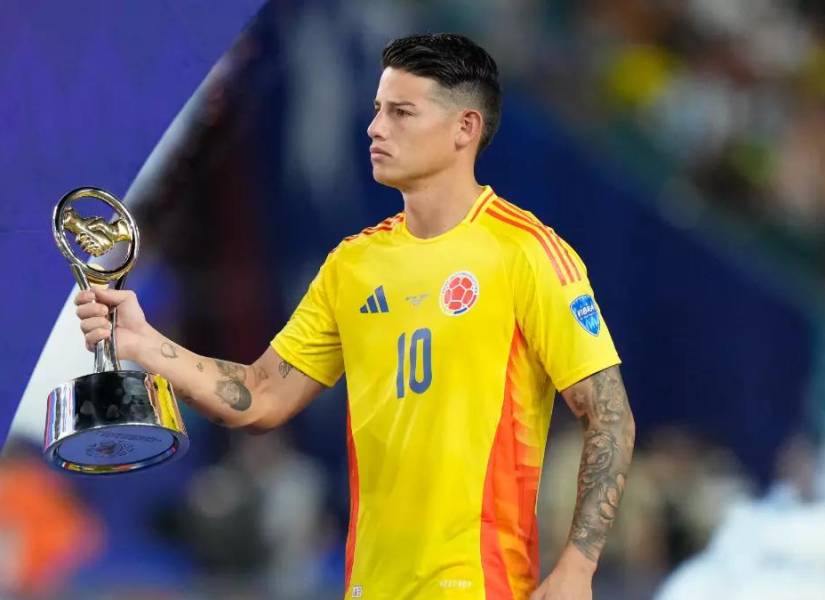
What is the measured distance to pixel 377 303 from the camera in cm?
280

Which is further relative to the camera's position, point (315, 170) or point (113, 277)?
point (315, 170)

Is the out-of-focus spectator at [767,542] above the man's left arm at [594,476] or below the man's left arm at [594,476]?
below

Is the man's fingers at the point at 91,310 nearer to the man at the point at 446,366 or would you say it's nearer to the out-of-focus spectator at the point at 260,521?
the man at the point at 446,366

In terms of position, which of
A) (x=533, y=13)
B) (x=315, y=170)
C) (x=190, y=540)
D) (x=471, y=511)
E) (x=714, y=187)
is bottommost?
(x=190, y=540)

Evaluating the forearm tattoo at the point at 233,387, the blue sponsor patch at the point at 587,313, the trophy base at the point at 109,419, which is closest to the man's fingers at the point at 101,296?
the trophy base at the point at 109,419

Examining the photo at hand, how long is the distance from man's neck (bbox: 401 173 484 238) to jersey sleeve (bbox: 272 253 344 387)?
0.23 meters

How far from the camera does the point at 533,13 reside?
13.9 feet

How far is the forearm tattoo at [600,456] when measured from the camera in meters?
2.55

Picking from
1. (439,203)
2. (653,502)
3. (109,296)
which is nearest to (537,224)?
(439,203)

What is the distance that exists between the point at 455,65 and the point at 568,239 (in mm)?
1427

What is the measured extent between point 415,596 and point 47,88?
6.37 ft

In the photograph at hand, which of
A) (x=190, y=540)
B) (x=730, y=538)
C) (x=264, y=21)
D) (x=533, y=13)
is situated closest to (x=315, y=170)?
(x=264, y=21)

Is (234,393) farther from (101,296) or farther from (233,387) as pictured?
(101,296)

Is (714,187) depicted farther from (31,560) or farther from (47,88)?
(31,560)
